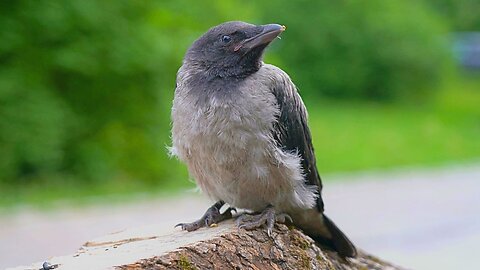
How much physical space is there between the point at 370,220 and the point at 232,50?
9137 mm

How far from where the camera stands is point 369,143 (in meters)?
21.9

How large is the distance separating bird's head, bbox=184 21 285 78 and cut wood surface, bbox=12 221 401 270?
879 millimetres

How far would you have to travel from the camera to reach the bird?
4891 mm

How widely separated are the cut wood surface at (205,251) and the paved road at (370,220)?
6335 mm

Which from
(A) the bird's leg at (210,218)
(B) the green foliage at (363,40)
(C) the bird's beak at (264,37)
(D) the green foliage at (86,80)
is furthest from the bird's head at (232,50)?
(B) the green foliage at (363,40)

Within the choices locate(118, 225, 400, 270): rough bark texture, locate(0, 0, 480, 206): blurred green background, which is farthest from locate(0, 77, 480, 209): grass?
locate(118, 225, 400, 270): rough bark texture

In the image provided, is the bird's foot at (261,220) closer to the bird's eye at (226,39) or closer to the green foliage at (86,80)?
the bird's eye at (226,39)

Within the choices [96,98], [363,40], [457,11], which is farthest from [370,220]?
[457,11]

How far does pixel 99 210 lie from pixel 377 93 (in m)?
18.2

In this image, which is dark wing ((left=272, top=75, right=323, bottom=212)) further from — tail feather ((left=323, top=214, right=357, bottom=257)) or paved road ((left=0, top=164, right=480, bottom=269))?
paved road ((left=0, top=164, right=480, bottom=269))

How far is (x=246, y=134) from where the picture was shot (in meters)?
4.88

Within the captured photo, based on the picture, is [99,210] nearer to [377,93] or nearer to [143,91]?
[143,91]

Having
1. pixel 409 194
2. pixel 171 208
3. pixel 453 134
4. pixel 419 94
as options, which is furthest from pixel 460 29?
pixel 171 208

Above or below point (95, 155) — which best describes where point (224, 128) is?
below
